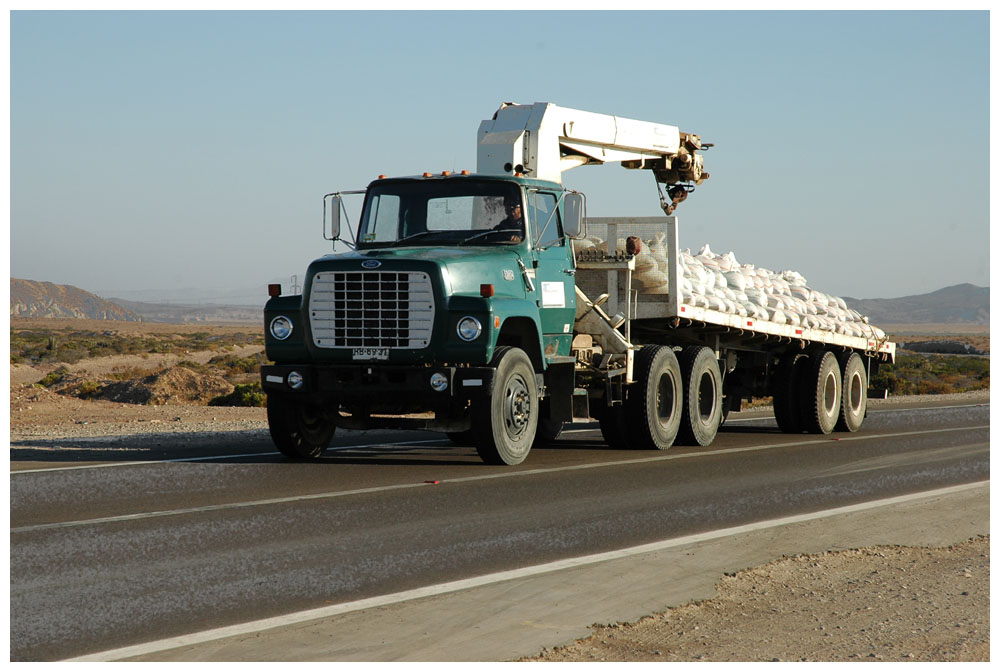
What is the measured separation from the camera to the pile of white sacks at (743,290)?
1557cm

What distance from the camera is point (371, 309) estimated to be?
13.2 meters

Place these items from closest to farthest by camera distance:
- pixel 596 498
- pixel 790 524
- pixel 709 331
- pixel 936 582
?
pixel 936 582, pixel 790 524, pixel 596 498, pixel 709 331

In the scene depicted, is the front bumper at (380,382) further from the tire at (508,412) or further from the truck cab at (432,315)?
the tire at (508,412)

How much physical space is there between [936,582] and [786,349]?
11.9m

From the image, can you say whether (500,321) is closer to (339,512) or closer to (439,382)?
(439,382)

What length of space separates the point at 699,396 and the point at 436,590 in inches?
392

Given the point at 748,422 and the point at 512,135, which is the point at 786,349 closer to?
the point at 748,422

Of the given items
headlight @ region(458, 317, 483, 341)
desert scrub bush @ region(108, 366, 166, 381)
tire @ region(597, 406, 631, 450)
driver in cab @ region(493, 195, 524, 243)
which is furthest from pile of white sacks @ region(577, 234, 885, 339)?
desert scrub bush @ region(108, 366, 166, 381)

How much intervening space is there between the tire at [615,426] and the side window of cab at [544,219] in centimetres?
240

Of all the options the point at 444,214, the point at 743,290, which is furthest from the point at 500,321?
the point at 743,290

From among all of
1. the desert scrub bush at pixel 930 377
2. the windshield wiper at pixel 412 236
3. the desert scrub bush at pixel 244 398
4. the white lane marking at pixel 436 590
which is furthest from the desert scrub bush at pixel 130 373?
the white lane marking at pixel 436 590

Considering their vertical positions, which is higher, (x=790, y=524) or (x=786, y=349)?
(x=786, y=349)

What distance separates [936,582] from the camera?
25.2 feet

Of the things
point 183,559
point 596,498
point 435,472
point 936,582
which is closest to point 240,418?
point 435,472
